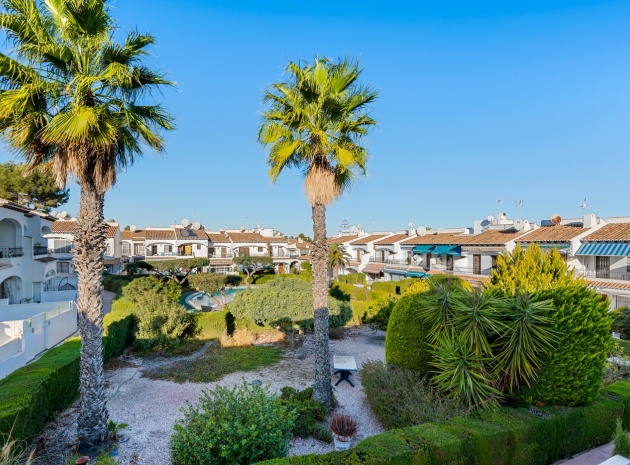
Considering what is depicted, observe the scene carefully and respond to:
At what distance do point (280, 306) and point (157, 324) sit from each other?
630 centimetres

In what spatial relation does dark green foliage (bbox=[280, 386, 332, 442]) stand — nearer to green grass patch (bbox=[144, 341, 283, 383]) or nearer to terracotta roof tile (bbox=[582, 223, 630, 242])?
green grass patch (bbox=[144, 341, 283, 383])

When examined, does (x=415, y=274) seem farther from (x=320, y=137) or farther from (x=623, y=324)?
(x=320, y=137)

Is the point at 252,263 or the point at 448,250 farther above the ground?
the point at 448,250

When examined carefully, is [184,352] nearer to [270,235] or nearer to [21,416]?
[21,416]

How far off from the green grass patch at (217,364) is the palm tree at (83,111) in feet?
18.4

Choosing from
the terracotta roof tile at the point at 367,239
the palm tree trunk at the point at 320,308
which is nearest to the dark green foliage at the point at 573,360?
the palm tree trunk at the point at 320,308

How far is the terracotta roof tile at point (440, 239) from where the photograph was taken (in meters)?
43.0

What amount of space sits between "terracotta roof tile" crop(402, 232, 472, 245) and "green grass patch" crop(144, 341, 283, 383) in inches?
1211

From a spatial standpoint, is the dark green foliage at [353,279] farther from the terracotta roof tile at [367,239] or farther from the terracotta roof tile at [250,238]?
the terracotta roof tile at [250,238]

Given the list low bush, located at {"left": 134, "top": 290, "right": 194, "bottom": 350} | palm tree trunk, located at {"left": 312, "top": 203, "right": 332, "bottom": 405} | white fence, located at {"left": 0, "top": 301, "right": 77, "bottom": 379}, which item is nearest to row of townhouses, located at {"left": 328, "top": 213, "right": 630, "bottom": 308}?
palm tree trunk, located at {"left": 312, "top": 203, "right": 332, "bottom": 405}

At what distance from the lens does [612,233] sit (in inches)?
1132

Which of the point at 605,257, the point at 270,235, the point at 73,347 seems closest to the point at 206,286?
the point at 73,347

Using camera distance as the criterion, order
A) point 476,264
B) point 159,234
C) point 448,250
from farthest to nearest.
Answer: point 159,234 < point 448,250 < point 476,264

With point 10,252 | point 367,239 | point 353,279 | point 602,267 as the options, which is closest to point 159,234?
point 353,279
